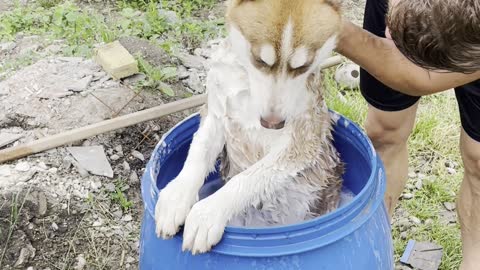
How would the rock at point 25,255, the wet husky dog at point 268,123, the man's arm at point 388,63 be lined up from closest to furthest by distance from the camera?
the wet husky dog at point 268,123 → the man's arm at point 388,63 → the rock at point 25,255

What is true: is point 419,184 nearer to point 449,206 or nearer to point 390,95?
point 449,206

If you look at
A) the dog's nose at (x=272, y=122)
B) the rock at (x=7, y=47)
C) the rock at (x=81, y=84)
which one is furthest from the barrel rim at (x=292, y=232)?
the rock at (x=7, y=47)

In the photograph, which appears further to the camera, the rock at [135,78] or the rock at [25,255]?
the rock at [135,78]

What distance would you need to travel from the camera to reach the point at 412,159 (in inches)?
136

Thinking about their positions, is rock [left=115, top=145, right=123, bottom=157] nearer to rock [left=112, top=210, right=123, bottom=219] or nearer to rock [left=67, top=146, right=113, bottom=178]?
rock [left=67, top=146, right=113, bottom=178]

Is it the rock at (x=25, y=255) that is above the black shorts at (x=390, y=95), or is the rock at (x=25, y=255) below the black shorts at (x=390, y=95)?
below

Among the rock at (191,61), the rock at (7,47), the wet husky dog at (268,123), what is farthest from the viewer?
the rock at (7,47)

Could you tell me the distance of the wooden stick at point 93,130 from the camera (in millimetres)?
2812

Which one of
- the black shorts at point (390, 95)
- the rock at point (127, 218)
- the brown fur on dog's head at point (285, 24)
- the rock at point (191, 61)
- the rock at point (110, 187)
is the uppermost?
the brown fur on dog's head at point (285, 24)

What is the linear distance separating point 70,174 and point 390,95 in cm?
137

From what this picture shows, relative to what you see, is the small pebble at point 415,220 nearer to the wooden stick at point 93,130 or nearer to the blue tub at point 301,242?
the wooden stick at point 93,130

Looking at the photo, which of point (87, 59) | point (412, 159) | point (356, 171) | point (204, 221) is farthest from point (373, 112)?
point (87, 59)

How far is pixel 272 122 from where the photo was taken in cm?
217

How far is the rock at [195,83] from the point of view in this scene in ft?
11.5
